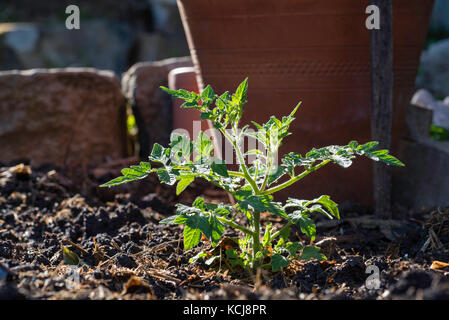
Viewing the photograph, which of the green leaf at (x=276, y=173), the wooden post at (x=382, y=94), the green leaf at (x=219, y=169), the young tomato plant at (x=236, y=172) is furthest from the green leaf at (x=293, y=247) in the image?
the wooden post at (x=382, y=94)

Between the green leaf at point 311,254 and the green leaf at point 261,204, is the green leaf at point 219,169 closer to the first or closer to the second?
the green leaf at point 261,204

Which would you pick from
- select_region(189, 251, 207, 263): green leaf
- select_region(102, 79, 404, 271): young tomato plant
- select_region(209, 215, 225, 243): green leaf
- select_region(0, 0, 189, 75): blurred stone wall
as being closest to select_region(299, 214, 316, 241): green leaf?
select_region(102, 79, 404, 271): young tomato plant

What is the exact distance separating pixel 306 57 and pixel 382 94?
0.39m

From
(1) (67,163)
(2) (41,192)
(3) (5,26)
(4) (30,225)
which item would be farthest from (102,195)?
(3) (5,26)

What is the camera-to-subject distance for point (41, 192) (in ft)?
8.65

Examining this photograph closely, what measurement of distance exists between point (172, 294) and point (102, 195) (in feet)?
4.16

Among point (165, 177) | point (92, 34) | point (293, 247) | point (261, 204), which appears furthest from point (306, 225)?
point (92, 34)

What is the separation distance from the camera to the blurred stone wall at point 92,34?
771 centimetres

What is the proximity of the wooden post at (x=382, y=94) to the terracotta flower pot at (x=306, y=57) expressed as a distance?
0.13 meters

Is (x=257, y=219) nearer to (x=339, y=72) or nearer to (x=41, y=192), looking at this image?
(x=339, y=72)

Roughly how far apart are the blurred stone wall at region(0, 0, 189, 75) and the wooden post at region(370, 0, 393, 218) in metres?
6.33

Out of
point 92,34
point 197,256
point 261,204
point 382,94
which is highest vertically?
point 92,34

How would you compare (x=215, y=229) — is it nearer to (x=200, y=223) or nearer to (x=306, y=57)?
(x=200, y=223)

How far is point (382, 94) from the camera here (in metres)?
2.32
